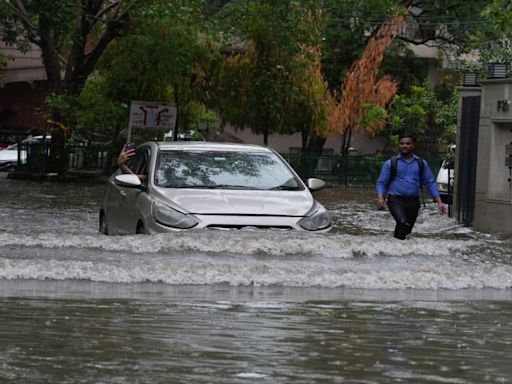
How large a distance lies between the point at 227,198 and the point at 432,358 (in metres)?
5.92

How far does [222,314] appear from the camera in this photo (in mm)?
8672

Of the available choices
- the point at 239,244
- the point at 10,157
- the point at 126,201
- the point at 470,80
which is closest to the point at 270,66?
the point at 10,157

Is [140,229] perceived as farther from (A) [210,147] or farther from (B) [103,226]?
(B) [103,226]

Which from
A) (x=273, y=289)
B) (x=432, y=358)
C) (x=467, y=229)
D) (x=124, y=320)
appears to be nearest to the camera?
(x=432, y=358)

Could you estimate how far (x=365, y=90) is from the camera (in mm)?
45938

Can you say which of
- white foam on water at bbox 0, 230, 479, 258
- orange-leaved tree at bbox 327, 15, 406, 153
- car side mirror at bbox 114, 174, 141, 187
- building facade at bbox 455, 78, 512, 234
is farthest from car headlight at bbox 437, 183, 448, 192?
orange-leaved tree at bbox 327, 15, 406, 153

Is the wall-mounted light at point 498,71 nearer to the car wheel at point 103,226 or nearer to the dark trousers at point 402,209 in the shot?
the dark trousers at point 402,209

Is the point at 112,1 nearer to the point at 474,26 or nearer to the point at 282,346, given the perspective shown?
the point at 474,26

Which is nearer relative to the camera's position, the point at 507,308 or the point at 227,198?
the point at 507,308

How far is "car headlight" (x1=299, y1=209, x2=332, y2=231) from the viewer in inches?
504

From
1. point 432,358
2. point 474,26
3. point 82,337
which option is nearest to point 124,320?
point 82,337

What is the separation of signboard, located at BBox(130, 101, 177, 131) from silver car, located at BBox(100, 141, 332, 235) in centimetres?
1881

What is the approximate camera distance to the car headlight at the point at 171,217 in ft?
40.8

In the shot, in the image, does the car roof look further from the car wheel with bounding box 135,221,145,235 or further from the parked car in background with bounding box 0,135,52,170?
the parked car in background with bounding box 0,135,52,170
